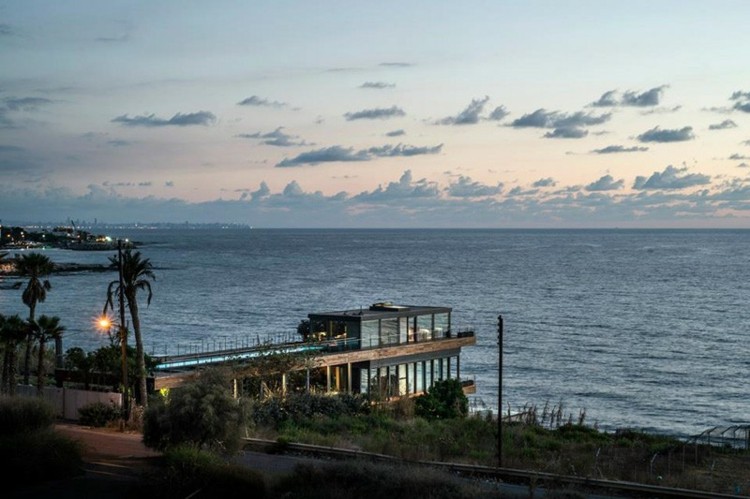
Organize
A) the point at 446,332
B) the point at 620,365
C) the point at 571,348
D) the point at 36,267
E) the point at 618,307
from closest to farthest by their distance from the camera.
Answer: the point at 36,267 < the point at 446,332 < the point at 620,365 < the point at 571,348 < the point at 618,307

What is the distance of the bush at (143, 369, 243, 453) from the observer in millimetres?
23203

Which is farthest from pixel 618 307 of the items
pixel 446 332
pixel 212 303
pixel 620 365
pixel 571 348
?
pixel 446 332

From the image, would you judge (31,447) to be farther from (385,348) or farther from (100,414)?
(385,348)

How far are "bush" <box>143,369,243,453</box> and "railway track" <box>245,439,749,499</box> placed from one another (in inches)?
120

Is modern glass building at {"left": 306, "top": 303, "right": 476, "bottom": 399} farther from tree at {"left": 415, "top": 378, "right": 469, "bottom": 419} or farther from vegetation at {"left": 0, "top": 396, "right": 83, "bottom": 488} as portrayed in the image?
vegetation at {"left": 0, "top": 396, "right": 83, "bottom": 488}

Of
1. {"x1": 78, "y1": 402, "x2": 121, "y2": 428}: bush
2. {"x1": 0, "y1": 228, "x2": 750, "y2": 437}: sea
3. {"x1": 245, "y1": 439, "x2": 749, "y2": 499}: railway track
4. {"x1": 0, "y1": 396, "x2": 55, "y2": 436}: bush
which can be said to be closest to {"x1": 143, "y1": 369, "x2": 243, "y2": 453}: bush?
{"x1": 245, "y1": 439, "x2": 749, "y2": 499}: railway track

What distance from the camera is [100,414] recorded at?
102 ft

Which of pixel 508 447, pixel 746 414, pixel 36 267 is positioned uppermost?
pixel 36 267

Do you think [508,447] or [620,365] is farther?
[620,365]

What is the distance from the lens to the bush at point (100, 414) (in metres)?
31.0

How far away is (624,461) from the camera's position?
29.0 m

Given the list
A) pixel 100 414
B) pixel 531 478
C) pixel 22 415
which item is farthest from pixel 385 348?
pixel 531 478

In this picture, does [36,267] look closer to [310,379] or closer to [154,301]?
[310,379]

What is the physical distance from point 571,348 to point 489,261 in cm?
12573
